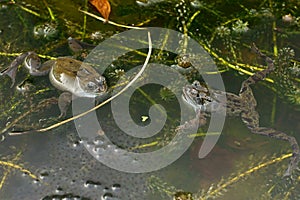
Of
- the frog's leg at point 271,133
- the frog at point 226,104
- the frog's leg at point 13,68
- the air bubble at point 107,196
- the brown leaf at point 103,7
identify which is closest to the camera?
the air bubble at point 107,196

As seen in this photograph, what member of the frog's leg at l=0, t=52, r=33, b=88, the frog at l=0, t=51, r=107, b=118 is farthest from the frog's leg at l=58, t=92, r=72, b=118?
the frog's leg at l=0, t=52, r=33, b=88

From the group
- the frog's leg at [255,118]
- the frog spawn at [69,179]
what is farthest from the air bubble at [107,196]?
the frog's leg at [255,118]

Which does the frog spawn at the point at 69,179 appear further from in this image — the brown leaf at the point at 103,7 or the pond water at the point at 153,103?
the brown leaf at the point at 103,7

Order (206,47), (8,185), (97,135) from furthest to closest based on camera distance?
1. (206,47)
2. (97,135)
3. (8,185)

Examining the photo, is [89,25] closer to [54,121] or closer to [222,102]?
[54,121]

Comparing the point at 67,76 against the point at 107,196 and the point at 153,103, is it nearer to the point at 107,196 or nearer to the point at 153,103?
the point at 153,103

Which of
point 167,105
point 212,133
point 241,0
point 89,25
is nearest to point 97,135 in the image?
point 167,105

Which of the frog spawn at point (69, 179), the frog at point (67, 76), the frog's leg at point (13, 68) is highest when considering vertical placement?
the frog at point (67, 76)
